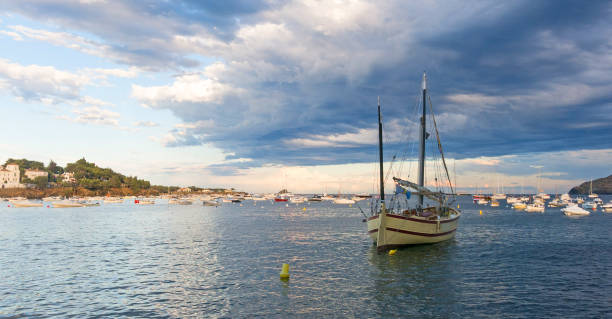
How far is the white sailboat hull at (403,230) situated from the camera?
3938cm

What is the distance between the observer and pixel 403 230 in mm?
40469

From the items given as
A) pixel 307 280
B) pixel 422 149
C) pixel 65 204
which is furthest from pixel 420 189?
pixel 65 204

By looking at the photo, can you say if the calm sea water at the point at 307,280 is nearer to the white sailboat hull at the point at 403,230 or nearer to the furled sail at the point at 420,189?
the white sailboat hull at the point at 403,230

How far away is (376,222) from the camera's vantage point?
135ft

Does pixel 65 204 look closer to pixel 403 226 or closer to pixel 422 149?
pixel 422 149

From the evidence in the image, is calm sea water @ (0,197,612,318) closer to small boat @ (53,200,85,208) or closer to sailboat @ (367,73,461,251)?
sailboat @ (367,73,461,251)

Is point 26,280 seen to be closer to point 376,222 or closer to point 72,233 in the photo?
point 376,222

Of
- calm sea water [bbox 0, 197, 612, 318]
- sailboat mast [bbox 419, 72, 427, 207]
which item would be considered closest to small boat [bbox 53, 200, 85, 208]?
calm sea water [bbox 0, 197, 612, 318]

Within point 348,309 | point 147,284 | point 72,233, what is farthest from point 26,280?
point 72,233

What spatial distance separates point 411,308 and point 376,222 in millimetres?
19055

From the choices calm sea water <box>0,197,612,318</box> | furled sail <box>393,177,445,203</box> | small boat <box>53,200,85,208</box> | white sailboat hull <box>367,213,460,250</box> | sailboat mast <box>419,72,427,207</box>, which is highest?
sailboat mast <box>419,72,427,207</box>

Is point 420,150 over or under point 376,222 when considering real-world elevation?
over

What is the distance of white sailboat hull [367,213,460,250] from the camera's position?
39375 millimetres

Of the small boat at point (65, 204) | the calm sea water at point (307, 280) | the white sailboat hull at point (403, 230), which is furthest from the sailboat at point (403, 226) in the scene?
the small boat at point (65, 204)
